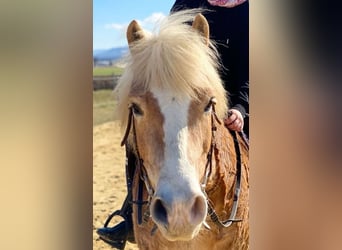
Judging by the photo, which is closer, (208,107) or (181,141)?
(181,141)

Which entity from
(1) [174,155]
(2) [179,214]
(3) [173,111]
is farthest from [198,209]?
(3) [173,111]

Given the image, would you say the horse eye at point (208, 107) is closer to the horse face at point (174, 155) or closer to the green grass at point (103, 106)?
the horse face at point (174, 155)

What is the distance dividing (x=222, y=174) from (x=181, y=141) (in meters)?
0.29

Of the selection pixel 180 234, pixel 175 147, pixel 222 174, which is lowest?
pixel 180 234

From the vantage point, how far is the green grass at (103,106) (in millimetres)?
1610

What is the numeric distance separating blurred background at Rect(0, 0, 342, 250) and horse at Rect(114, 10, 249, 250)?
0.41 ft

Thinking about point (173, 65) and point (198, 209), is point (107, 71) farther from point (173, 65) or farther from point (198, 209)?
point (198, 209)

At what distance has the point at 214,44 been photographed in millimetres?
1653

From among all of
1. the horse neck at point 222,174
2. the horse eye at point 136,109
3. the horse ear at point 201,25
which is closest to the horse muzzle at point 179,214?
the horse neck at point 222,174

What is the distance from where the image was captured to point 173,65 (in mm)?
1533

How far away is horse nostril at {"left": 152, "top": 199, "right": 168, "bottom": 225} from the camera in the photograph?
148cm
